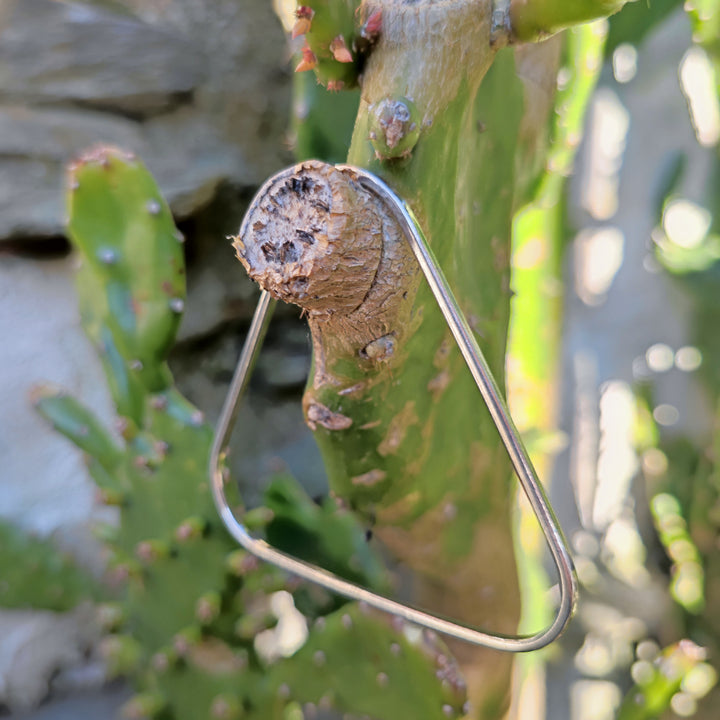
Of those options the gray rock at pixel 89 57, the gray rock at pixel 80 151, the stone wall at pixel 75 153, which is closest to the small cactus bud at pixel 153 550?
the stone wall at pixel 75 153

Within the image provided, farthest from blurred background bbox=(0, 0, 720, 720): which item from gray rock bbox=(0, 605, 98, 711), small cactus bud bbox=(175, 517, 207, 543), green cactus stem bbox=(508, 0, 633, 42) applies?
green cactus stem bbox=(508, 0, 633, 42)

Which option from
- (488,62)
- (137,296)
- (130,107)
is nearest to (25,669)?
(137,296)

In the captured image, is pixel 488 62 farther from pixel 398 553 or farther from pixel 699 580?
pixel 699 580

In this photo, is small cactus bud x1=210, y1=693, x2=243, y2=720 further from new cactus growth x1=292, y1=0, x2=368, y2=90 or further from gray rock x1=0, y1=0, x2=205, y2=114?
gray rock x1=0, y1=0, x2=205, y2=114

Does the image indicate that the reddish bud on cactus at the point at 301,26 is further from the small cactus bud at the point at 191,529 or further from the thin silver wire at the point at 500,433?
the small cactus bud at the point at 191,529

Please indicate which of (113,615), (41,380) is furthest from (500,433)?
(41,380)

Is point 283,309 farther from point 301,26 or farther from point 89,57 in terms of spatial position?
point 301,26

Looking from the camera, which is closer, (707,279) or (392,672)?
(392,672)
